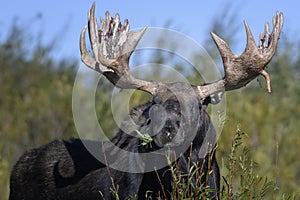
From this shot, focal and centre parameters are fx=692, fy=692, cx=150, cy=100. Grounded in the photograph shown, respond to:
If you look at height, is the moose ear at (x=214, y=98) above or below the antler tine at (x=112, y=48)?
below

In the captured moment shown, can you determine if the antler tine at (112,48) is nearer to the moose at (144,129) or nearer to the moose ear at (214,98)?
the moose at (144,129)

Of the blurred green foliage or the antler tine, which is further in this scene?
the blurred green foliage

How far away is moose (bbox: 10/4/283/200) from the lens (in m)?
7.21

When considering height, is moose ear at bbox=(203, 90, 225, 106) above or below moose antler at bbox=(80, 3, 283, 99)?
below

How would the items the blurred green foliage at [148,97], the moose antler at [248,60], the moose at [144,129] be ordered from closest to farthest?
the moose at [144,129] < the moose antler at [248,60] < the blurred green foliage at [148,97]

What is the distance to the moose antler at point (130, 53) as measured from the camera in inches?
300

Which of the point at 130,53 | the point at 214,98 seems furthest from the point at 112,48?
the point at 214,98

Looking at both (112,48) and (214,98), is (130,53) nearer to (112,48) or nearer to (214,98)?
(112,48)

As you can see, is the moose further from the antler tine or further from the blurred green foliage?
the blurred green foliage

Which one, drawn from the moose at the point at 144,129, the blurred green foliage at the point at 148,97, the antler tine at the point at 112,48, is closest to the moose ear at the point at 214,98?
the moose at the point at 144,129

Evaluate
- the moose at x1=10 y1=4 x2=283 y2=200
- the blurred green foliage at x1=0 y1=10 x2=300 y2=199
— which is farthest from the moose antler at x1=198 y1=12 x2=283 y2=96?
the blurred green foliage at x1=0 y1=10 x2=300 y2=199

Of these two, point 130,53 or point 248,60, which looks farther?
point 130,53

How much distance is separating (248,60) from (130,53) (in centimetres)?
132

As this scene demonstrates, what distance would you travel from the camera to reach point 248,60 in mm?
7625
